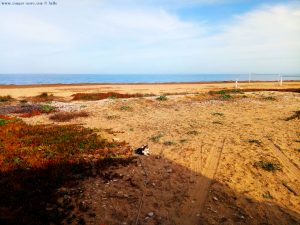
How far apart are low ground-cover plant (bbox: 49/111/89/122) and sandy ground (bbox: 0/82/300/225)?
0.76 m

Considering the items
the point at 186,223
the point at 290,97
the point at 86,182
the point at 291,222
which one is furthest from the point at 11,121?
the point at 290,97

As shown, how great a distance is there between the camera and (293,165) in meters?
10.4

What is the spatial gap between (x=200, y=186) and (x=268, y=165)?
2864mm

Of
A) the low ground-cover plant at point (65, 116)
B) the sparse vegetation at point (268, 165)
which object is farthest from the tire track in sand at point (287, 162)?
the low ground-cover plant at point (65, 116)

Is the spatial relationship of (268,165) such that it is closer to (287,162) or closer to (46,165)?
(287,162)

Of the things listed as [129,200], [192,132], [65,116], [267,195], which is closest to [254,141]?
[192,132]

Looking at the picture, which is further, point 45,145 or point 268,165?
point 45,145

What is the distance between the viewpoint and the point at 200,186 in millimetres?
9078

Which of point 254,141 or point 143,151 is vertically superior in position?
point 254,141

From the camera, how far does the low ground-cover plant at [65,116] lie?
63.7 ft

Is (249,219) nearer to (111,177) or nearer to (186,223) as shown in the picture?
(186,223)

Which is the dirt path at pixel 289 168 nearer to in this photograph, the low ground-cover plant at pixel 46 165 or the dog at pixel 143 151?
the dog at pixel 143 151

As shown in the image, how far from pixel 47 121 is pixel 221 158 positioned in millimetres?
12031

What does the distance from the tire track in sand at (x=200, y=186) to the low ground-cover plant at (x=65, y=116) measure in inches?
415
